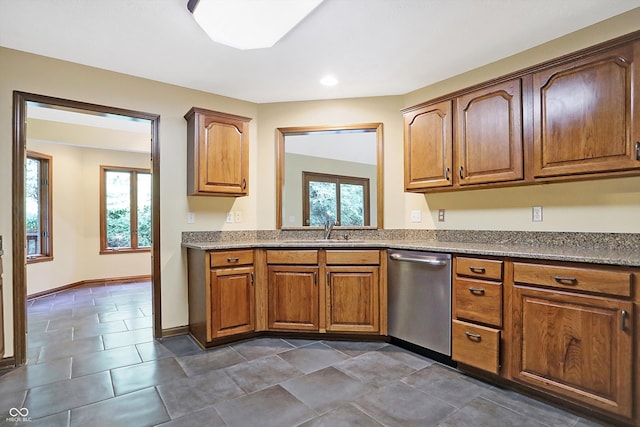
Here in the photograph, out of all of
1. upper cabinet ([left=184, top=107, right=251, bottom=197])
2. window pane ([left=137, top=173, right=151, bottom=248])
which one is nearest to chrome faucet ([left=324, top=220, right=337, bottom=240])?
upper cabinet ([left=184, top=107, right=251, bottom=197])

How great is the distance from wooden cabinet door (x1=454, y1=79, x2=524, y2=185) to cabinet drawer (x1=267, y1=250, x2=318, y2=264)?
138cm

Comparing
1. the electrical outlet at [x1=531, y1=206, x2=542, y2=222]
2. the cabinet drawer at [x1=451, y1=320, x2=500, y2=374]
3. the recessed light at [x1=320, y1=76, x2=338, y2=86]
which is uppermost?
the recessed light at [x1=320, y1=76, x2=338, y2=86]

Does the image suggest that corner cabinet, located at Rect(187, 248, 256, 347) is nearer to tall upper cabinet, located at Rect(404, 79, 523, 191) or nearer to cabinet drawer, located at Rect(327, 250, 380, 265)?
cabinet drawer, located at Rect(327, 250, 380, 265)

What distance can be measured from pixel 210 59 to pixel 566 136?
2625 mm

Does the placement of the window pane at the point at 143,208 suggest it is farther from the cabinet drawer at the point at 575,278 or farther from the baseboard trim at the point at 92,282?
the cabinet drawer at the point at 575,278

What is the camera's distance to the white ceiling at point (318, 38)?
6.77 ft

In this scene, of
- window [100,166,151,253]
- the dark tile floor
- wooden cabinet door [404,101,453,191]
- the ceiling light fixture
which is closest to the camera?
the dark tile floor

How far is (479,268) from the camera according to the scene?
222 centimetres

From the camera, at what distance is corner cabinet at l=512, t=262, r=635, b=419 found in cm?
167

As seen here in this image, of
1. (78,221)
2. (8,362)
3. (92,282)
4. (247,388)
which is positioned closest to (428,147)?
(247,388)

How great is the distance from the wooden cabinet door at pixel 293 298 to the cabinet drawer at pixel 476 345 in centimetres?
115

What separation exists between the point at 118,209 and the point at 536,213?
6.19 meters

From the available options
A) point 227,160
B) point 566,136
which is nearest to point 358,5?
point 566,136

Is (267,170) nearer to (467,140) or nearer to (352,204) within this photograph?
(352,204)
